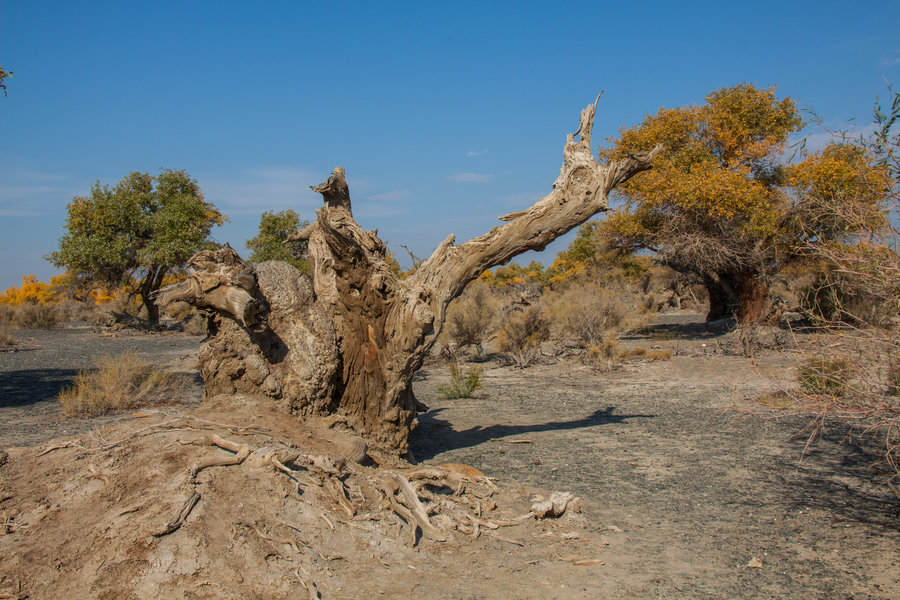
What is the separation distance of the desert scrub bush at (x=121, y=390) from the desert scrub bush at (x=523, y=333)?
7.23 m

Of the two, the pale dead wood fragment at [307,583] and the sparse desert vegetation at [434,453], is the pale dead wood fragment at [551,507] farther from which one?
the pale dead wood fragment at [307,583]

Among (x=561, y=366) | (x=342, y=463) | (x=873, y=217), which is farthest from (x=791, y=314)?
(x=342, y=463)

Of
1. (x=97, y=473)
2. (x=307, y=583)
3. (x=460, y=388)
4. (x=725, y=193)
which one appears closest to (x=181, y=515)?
(x=307, y=583)

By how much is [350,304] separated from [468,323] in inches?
383

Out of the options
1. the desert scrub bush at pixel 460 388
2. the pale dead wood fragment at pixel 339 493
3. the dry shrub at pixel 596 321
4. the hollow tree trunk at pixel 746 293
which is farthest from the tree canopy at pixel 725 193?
the pale dead wood fragment at pixel 339 493

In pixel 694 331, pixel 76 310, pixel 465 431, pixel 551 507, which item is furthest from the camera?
pixel 76 310

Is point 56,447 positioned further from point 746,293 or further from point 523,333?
point 746,293

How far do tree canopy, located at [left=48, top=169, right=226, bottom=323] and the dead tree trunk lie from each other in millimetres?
17959

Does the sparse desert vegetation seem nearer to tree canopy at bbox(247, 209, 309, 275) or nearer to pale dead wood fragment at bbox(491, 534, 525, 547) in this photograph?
pale dead wood fragment at bbox(491, 534, 525, 547)

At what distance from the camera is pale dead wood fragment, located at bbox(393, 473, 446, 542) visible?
4.62 meters

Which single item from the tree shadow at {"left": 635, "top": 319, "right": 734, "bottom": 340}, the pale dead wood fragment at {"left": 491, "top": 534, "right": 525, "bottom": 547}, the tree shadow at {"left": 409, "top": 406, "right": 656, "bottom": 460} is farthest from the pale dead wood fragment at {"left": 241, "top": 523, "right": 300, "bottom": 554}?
the tree shadow at {"left": 635, "top": 319, "right": 734, "bottom": 340}

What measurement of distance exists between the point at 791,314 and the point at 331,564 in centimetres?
2468

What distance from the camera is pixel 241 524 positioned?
13.3 ft

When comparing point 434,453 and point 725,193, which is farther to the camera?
point 725,193
